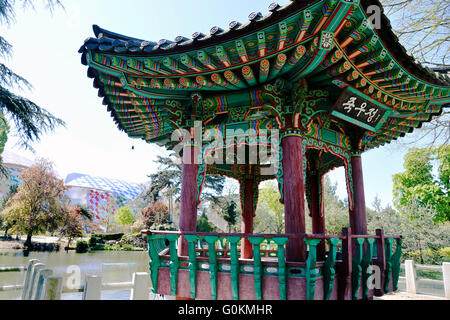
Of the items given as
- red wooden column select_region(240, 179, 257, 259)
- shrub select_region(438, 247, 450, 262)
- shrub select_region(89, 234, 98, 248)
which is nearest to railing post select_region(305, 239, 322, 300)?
red wooden column select_region(240, 179, 257, 259)

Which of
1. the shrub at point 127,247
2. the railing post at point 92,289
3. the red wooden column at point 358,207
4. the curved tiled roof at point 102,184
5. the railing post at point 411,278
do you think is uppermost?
the curved tiled roof at point 102,184

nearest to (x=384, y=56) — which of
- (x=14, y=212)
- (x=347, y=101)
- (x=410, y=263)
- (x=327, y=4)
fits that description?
(x=347, y=101)

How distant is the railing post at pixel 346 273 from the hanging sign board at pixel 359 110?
222cm

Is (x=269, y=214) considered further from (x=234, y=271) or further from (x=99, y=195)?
(x=99, y=195)

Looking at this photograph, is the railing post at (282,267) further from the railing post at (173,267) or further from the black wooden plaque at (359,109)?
the black wooden plaque at (359,109)

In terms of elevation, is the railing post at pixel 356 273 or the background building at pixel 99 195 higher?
the background building at pixel 99 195

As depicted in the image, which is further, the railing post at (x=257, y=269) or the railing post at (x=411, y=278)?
the railing post at (x=411, y=278)

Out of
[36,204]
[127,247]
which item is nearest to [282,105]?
[36,204]

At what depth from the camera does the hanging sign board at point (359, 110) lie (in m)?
5.18

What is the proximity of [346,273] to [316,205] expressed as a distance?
3.37 metres

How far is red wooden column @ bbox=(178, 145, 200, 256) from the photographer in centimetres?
552

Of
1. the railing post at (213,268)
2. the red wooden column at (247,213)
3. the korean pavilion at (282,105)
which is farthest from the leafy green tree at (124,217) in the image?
the railing post at (213,268)

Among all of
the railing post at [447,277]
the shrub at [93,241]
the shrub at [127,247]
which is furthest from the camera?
the shrub at [127,247]

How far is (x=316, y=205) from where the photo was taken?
25.8 feet
